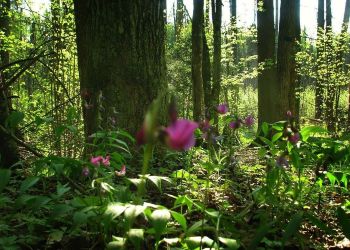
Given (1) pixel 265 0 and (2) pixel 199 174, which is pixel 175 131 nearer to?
(2) pixel 199 174

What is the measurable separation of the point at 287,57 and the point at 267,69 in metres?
0.63

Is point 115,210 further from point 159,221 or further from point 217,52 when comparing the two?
point 217,52

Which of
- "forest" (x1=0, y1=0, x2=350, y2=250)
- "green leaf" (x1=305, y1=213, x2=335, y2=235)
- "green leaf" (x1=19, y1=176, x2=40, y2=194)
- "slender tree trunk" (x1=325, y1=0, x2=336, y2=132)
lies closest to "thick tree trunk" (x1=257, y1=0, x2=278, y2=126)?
"slender tree trunk" (x1=325, y1=0, x2=336, y2=132)

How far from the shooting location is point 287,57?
8.47 metres

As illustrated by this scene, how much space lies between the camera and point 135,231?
1.37 meters

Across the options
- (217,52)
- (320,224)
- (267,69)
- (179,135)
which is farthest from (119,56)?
(217,52)

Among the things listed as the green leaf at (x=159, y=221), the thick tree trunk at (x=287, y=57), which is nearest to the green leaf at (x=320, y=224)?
the green leaf at (x=159, y=221)

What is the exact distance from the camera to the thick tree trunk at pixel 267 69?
8617 millimetres

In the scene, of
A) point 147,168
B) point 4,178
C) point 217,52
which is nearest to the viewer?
point 4,178

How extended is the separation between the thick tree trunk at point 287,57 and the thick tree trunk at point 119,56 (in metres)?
5.58

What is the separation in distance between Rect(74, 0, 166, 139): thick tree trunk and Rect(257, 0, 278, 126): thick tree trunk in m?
5.59

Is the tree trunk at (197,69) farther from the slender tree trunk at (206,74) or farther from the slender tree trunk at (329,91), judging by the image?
the slender tree trunk at (206,74)

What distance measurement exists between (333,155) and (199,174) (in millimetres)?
1170

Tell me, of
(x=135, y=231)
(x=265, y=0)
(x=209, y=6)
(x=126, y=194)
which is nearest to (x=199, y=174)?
(x=126, y=194)
